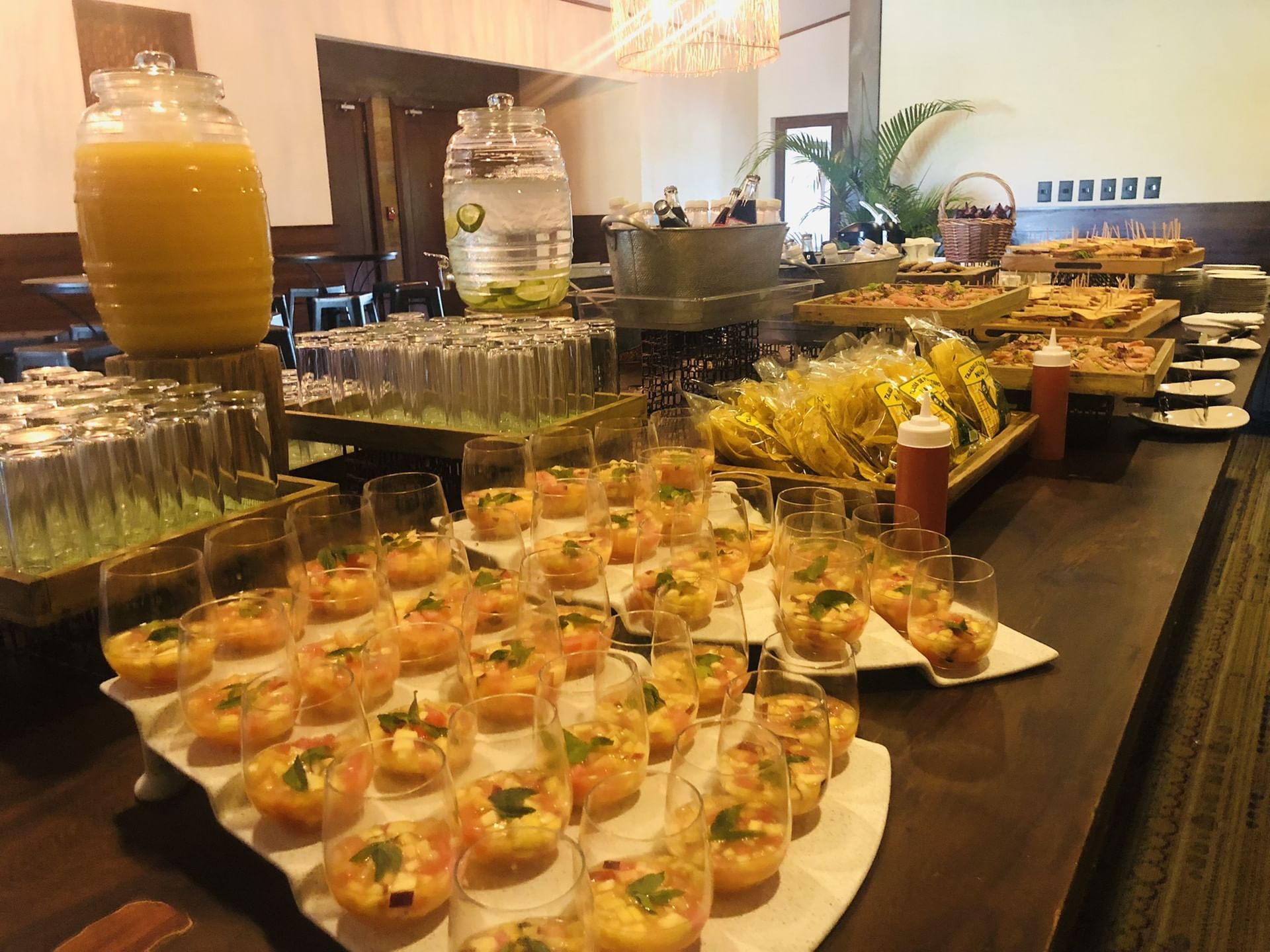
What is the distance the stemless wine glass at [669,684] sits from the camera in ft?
2.86

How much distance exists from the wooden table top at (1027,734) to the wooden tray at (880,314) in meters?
0.94

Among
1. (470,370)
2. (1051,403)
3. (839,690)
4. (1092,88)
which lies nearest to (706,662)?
(839,690)

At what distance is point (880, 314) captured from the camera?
2.60 m

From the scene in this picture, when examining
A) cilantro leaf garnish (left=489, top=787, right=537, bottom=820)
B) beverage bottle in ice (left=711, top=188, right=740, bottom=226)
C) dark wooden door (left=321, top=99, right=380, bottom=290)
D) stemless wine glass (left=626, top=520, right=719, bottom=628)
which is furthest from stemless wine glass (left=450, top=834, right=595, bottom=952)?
dark wooden door (left=321, top=99, right=380, bottom=290)

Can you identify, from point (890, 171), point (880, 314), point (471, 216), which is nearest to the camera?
point (471, 216)

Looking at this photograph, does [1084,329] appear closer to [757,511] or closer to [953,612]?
[757,511]

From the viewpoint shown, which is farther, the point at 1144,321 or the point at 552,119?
the point at 552,119

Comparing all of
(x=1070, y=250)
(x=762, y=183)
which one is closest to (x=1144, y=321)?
(x=1070, y=250)

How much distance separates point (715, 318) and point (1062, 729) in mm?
1213

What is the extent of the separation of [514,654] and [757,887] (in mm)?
328

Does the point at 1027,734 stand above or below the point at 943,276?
below

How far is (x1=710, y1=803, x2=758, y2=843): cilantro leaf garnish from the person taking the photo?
2.37ft

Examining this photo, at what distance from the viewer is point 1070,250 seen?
4.36 meters

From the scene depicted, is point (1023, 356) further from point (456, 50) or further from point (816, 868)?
point (456, 50)
